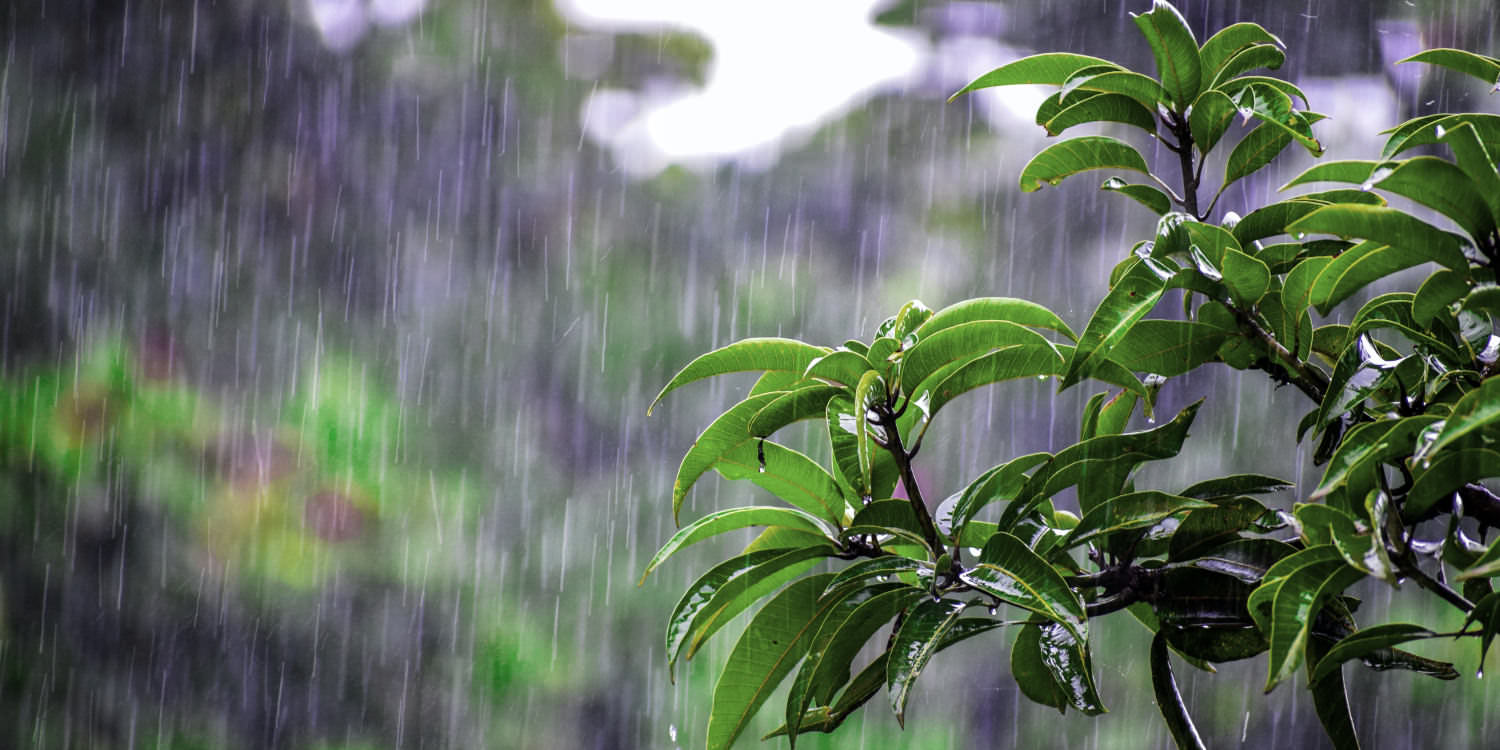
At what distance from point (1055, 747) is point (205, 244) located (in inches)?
84.1

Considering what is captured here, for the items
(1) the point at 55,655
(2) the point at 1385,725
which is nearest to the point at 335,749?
(1) the point at 55,655

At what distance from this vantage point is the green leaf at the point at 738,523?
435 mm

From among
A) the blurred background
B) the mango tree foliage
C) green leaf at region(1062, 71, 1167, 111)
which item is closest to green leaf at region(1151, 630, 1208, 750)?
the mango tree foliage

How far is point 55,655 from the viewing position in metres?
2.44

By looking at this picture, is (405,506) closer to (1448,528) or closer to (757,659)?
(757,659)

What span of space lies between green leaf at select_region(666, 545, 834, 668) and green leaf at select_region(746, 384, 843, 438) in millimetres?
49

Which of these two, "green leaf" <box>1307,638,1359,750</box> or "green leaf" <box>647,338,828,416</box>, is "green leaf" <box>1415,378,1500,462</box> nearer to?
"green leaf" <box>1307,638,1359,750</box>

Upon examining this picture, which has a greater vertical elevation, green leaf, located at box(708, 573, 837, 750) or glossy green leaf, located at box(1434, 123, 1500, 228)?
glossy green leaf, located at box(1434, 123, 1500, 228)

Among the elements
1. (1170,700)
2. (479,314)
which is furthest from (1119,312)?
(479,314)

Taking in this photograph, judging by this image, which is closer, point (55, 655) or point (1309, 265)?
point (1309, 265)

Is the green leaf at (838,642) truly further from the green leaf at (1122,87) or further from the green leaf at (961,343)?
the green leaf at (1122,87)

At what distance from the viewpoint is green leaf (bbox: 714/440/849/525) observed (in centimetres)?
45

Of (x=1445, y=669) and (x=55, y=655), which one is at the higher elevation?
(x=1445, y=669)

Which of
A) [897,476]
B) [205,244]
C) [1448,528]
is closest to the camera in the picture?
[1448,528]
